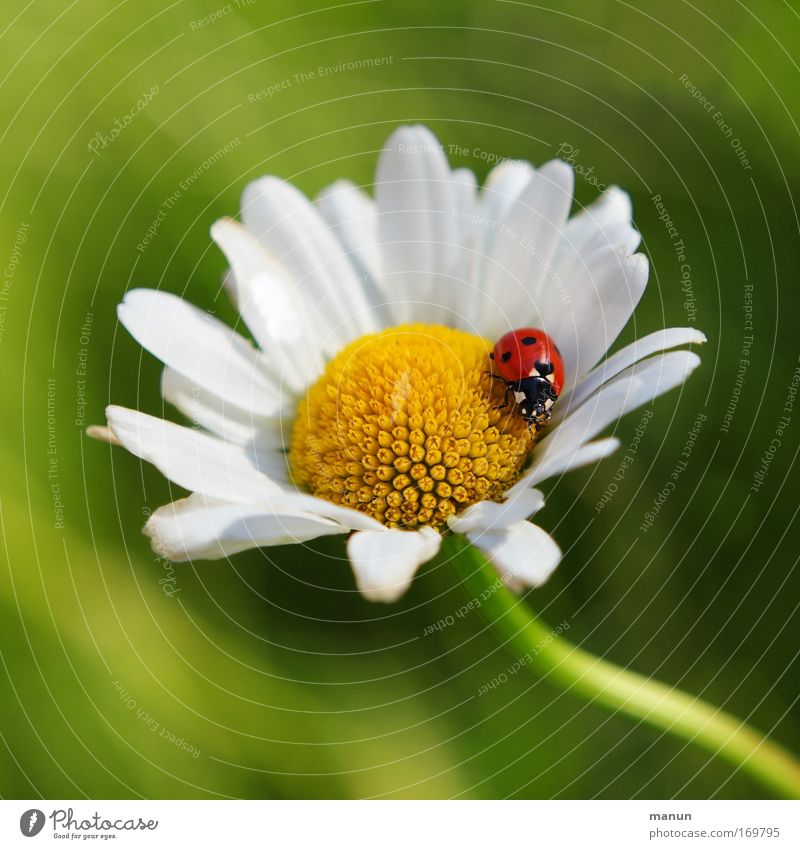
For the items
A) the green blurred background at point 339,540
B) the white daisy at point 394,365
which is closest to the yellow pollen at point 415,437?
the white daisy at point 394,365

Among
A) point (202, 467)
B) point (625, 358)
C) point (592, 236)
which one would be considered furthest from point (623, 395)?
point (202, 467)

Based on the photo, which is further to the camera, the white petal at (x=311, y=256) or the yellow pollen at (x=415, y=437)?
the white petal at (x=311, y=256)

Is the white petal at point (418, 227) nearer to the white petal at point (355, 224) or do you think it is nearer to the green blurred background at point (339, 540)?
the white petal at point (355, 224)

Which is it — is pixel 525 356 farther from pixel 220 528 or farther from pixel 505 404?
pixel 220 528

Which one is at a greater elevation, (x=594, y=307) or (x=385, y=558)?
(x=594, y=307)

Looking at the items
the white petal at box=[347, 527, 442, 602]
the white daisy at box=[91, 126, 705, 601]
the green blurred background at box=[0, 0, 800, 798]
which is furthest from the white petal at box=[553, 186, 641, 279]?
the white petal at box=[347, 527, 442, 602]

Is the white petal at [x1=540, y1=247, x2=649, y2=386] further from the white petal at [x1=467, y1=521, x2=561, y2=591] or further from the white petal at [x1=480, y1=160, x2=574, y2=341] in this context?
the white petal at [x1=467, y1=521, x2=561, y2=591]
